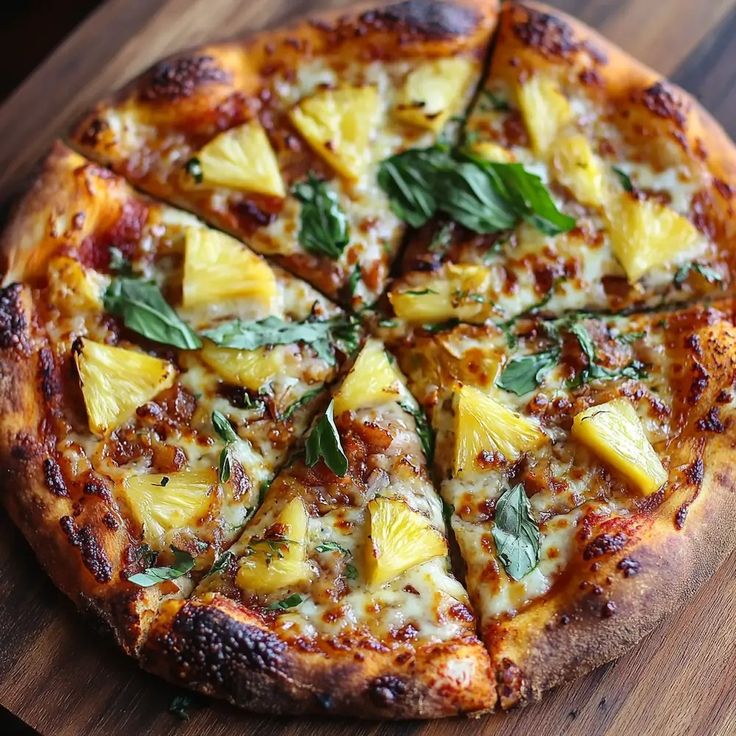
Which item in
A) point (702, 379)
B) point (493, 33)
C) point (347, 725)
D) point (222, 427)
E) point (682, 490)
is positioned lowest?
point (347, 725)

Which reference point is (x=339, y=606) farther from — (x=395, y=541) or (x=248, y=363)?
→ (x=248, y=363)

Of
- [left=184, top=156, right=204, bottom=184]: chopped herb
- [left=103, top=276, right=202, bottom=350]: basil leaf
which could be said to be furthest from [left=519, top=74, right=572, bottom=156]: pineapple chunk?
[left=103, top=276, right=202, bottom=350]: basil leaf

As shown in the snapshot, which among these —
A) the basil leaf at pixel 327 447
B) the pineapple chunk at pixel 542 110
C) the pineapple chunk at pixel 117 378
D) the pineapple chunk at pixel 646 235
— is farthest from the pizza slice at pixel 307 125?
→ the pineapple chunk at pixel 646 235

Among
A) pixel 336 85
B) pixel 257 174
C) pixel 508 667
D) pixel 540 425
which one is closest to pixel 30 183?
pixel 257 174

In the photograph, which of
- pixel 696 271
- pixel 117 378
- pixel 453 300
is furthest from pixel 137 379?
pixel 696 271

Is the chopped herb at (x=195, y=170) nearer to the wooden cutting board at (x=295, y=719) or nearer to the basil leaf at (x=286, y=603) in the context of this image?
the wooden cutting board at (x=295, y=719)

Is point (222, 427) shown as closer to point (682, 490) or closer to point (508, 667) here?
point (508, 667)

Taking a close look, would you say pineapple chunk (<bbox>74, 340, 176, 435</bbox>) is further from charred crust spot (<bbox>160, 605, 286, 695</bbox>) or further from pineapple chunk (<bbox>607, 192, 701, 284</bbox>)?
pineapple chunk (<bbox>607, 192, 701, 284</bbox>)
